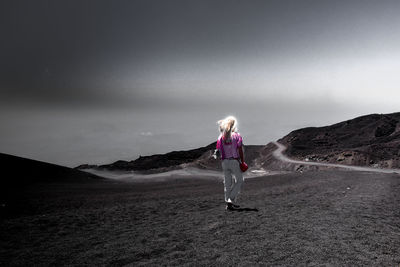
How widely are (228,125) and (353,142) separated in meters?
66.6

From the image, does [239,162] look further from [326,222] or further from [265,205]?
[326,222]

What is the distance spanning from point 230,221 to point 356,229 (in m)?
2.58

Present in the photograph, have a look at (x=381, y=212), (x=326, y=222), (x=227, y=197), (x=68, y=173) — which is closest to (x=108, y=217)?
(x=227, y=197)

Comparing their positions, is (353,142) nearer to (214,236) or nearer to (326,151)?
(326,151)

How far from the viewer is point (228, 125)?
Answer: 7.82 meters

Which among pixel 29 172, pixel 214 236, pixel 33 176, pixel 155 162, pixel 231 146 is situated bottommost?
pixel 214 236

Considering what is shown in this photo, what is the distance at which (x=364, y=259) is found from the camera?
4.27m

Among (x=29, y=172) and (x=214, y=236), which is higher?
(x=29, y=172)

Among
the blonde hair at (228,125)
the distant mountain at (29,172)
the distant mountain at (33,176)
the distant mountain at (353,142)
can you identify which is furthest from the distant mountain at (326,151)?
the blonde hair at (228,125)

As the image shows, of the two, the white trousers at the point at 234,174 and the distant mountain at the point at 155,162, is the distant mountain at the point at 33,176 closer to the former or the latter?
the white trousers at the point at 234,174

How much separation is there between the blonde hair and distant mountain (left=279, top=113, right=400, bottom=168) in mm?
37550

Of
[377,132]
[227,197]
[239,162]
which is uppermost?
[377,132]

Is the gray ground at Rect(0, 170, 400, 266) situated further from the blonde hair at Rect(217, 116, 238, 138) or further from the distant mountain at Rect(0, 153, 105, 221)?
the distant mountain at Rect(0, 153, 105, 221)

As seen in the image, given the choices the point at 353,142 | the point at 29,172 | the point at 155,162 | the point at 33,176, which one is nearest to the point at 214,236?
the point at 33,176
